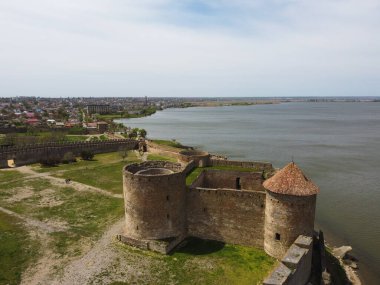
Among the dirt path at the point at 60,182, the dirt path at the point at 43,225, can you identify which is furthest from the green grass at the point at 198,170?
the dirt path at the point at 43,225

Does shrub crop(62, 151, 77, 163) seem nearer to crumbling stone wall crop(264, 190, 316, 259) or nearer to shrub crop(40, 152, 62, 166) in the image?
shrub crop(40, 152, 62, 166)

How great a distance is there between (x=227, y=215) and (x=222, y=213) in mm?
338

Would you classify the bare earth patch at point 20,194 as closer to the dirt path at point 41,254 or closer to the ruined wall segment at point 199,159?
the dirt path at point 41,254

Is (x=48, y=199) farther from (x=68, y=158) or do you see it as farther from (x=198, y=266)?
(x=68, y=158)

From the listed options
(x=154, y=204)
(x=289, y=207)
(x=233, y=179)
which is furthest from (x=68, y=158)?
(x=289, y=207)

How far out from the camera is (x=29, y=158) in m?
47.3

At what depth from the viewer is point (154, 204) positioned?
20906 mm

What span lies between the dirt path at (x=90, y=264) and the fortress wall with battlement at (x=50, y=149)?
2925 centimetres

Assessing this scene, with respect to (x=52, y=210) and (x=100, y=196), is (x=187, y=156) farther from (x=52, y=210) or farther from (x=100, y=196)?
(x=52, y=210)

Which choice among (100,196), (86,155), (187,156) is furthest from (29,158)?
(187,156)

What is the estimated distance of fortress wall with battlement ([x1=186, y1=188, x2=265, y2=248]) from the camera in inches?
818

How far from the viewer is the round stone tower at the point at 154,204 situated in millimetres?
20766

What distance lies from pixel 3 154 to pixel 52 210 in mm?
22549

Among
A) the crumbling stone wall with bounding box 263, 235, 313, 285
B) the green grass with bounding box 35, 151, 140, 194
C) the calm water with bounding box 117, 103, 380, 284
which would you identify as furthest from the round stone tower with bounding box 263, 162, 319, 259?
the green grass with bounding box 35, 151, 140, 194
